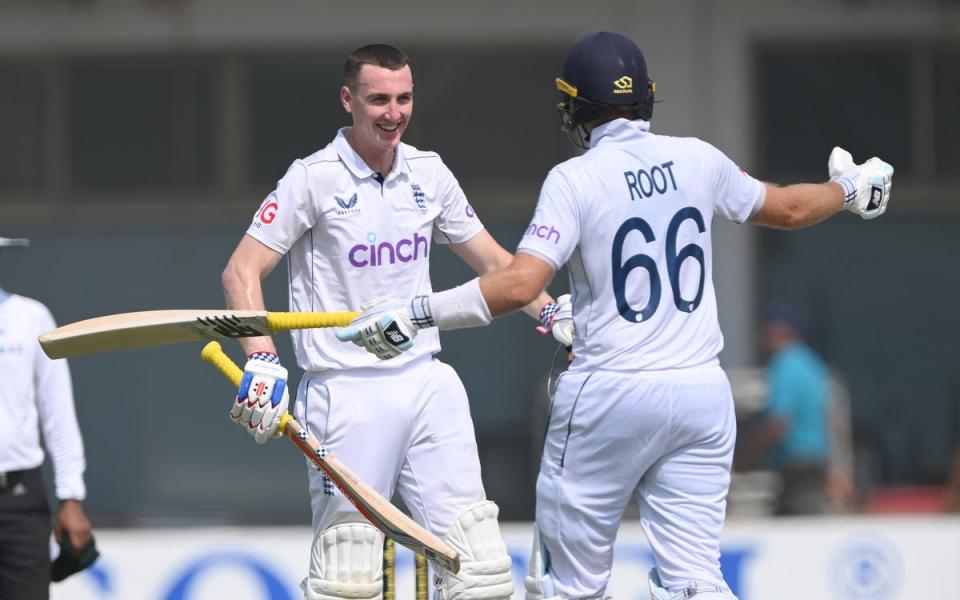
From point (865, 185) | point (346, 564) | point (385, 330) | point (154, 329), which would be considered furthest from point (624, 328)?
point (154, 329)

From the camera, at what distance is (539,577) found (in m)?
4.69

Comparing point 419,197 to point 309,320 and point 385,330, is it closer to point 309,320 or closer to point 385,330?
point 309,320

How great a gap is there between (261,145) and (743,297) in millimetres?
3044

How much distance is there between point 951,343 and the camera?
10.5 metres

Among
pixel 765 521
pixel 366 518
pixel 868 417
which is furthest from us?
pixel 868 417

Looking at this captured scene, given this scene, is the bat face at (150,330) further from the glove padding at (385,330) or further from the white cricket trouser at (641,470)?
the white cricket trouser at (641,470)

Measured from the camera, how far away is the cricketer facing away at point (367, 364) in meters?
5.12

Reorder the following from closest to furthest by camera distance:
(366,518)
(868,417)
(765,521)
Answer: (366,518), (765,521), (868,417)

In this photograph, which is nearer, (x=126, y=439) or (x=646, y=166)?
(x=646, y=166)

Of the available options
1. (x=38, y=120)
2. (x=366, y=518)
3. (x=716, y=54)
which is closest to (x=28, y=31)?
(x=38, y=120)

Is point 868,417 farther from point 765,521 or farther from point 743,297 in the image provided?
point 765,521

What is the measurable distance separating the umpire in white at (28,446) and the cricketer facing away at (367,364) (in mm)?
1388

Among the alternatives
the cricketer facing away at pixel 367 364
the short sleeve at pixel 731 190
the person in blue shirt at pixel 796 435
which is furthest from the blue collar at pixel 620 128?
the person in blue shirt at pixel 796 435

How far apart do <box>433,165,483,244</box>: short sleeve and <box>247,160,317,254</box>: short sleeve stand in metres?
0.46
